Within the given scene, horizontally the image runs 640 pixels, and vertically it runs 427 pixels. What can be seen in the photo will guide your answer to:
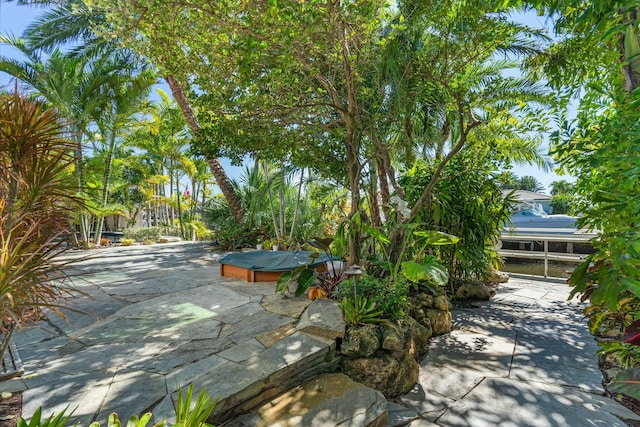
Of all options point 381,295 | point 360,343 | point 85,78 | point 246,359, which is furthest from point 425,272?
point 85,78

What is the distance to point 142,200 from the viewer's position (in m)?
19.4

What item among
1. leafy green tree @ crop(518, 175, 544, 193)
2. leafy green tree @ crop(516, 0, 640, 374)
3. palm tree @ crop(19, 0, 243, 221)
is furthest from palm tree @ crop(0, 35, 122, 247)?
leafy green tree @ crop(518, 175, 544, 193)

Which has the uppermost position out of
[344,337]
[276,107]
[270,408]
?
[276,107]

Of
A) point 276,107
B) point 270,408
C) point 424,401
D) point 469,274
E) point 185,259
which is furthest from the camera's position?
point 185,259

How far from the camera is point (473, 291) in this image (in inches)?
211

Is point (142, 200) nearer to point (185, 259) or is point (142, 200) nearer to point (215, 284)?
point (185, 259)

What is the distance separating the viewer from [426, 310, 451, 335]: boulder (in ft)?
12.7

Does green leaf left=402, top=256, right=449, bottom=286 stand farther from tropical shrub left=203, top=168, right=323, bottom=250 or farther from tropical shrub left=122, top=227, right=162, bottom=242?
tropical shrub left=122, top=227, right=162, bottom=242

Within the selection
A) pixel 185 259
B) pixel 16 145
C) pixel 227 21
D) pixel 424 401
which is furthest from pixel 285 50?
pixel 185 259

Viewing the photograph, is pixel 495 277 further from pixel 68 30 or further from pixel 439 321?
pixel 68 30

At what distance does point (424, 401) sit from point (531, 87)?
317 inches

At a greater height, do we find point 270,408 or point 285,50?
point 285,50

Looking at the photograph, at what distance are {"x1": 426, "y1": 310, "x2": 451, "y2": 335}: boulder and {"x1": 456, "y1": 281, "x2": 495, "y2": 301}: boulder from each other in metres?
1.51

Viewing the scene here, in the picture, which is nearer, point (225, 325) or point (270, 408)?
point (270, 408)
